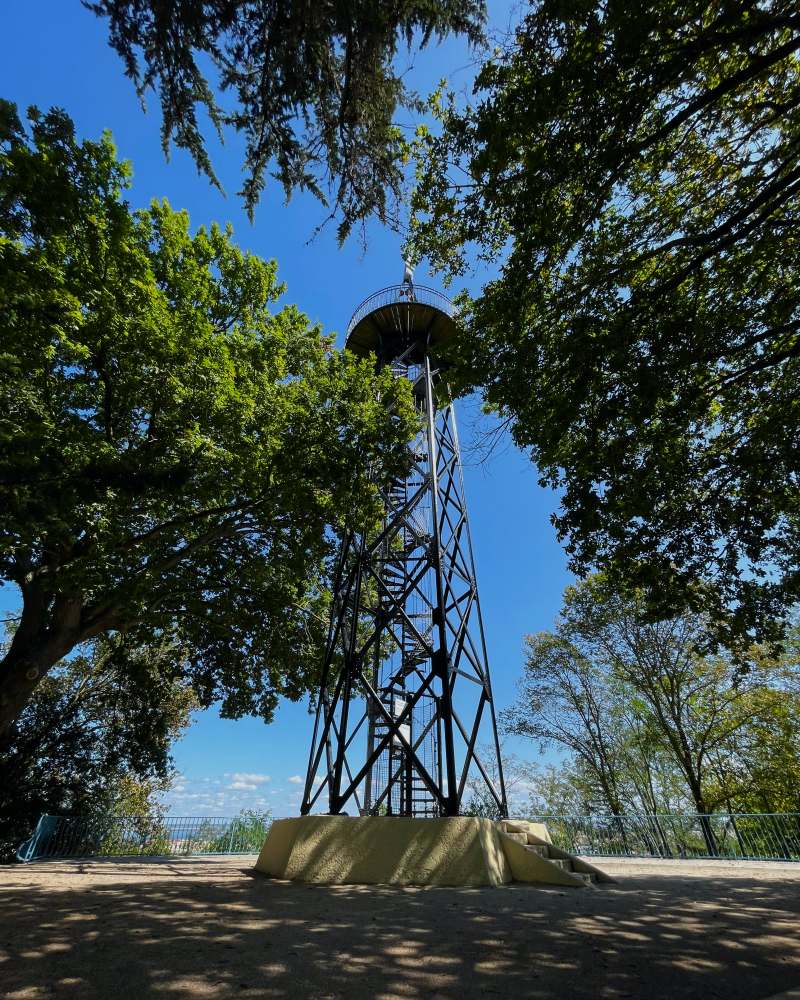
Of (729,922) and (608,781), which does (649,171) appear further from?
(608,781)

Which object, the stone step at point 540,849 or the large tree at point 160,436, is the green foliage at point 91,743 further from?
the stone step at point 540,849

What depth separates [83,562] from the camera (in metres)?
7.93

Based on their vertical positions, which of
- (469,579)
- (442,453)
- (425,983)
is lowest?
(425,983)

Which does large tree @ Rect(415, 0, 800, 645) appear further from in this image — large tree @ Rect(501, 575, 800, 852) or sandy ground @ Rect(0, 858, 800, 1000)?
large tree @ Rect(501, 575, 800, 852)

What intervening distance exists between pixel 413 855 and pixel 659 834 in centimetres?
1230

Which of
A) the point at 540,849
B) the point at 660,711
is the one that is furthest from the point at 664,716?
the point at 540,849

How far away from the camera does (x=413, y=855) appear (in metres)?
6.12

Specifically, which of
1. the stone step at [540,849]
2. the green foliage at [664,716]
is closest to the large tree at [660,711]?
the green foliage at [664,716]

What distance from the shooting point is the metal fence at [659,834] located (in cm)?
1374

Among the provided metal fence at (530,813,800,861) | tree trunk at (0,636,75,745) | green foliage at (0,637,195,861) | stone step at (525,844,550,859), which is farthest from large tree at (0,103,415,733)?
metal fence at (530,813,800,861)

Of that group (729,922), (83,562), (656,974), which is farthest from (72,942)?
(83,562)

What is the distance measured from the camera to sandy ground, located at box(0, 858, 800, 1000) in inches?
98.1

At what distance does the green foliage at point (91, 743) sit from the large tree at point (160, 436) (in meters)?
3.98

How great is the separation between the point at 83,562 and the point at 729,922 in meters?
9.28
